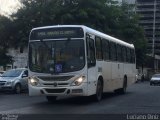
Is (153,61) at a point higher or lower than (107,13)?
lower

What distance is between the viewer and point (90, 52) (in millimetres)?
18531

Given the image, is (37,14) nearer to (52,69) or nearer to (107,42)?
(107,42)

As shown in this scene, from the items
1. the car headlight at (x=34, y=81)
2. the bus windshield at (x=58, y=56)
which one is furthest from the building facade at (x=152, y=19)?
the car headlight at (x=34, y=81)

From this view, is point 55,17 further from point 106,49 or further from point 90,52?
point 90,52

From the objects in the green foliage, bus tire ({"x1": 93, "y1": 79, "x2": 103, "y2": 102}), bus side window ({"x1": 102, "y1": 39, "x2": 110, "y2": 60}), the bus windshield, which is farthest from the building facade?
the bus windshield

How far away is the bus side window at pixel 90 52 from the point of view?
1828cm

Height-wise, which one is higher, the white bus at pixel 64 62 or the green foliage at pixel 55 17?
the green foliage at pixel 55 17

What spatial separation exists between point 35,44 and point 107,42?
15.0 ft

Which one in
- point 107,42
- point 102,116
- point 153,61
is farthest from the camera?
point 153,61

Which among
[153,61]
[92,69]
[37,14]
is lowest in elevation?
[153,61]

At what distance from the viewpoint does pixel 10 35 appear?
41.1 meters

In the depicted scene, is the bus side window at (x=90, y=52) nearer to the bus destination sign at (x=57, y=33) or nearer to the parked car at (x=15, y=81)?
the bus destination sign at (x=57, y=33)

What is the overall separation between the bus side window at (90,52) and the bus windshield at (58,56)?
39 cm

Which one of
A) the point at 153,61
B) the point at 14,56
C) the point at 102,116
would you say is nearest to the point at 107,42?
the point at 102,116
